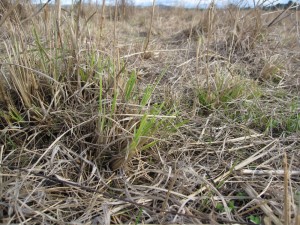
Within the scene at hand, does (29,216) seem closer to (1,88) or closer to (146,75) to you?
(1,88)

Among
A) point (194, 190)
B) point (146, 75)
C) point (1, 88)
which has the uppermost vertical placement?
point (1, 88)

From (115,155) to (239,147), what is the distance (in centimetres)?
44

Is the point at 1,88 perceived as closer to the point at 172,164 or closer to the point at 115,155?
the point at 115,155

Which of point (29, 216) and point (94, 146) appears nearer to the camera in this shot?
point (29, 216)

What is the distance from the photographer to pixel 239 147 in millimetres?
820

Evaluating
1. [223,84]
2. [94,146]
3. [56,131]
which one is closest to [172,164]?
[94,146]

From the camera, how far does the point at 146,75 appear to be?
1.45 meters

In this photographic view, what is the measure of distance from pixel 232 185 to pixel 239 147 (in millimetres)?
177

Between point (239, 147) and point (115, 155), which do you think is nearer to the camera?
point (115, 155)

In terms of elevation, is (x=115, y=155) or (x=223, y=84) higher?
(x=223, y=84)

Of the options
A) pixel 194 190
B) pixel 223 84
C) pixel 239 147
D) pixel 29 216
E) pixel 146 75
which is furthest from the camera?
pixel 146 75

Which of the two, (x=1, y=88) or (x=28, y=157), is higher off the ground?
(x=1, y=88)

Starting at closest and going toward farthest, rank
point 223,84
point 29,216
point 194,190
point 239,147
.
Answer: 1. point 29,216
2. point 194,190
3. point 239,147
4. point 223,84

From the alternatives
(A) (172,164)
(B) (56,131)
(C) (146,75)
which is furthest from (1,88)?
(C) (146,75)
